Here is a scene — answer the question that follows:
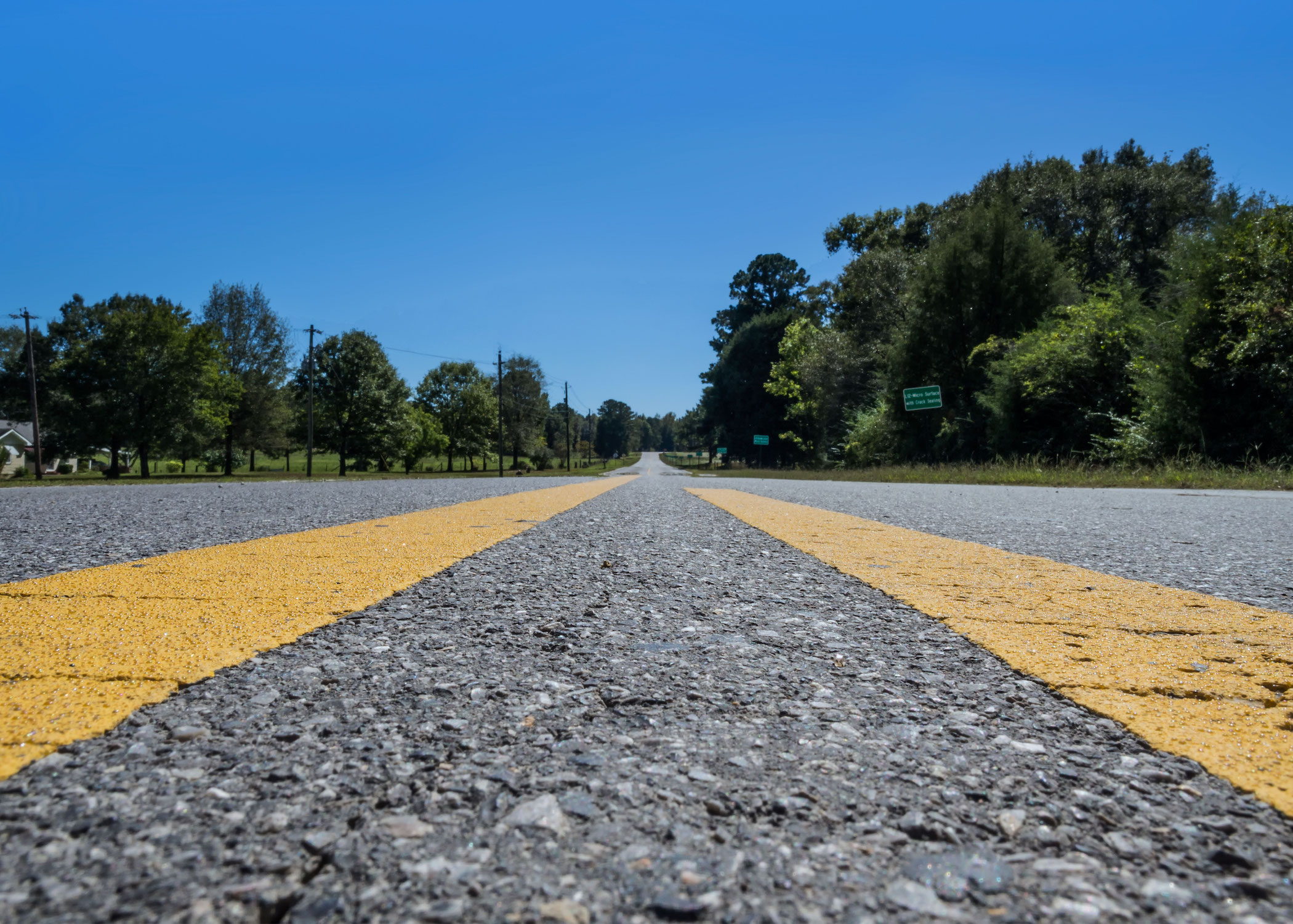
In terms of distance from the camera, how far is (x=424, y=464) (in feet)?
240

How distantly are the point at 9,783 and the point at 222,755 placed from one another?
10.2 inches

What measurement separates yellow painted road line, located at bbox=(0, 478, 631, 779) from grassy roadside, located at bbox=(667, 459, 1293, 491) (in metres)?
13.2

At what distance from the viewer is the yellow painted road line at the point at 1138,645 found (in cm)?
113

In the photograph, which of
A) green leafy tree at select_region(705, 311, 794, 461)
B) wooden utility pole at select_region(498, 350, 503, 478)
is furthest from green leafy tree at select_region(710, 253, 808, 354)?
wooden utility pole at select_region(498, 350, 503, 478)

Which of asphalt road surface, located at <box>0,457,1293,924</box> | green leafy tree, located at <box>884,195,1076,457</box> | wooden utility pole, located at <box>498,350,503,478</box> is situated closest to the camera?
asphalt road surface, located at <box>0,457,1293,924</box>

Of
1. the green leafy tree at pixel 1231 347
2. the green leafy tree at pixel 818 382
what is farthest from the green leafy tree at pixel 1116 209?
the green leafy tree at pixel 1231 347

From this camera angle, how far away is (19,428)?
189 feet

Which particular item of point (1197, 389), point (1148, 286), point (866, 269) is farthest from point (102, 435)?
point (1148, 286)

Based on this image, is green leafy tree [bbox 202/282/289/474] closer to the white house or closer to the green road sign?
the white house

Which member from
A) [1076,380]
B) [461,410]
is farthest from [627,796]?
[461,410]

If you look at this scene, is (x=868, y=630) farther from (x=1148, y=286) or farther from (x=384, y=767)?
(x=1148, y=286)

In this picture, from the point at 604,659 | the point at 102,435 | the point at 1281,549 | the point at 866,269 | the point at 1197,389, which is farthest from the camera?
the point at 866,269

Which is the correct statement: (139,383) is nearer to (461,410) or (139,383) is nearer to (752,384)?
(461,410)

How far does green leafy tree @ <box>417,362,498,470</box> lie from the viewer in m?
58.7
